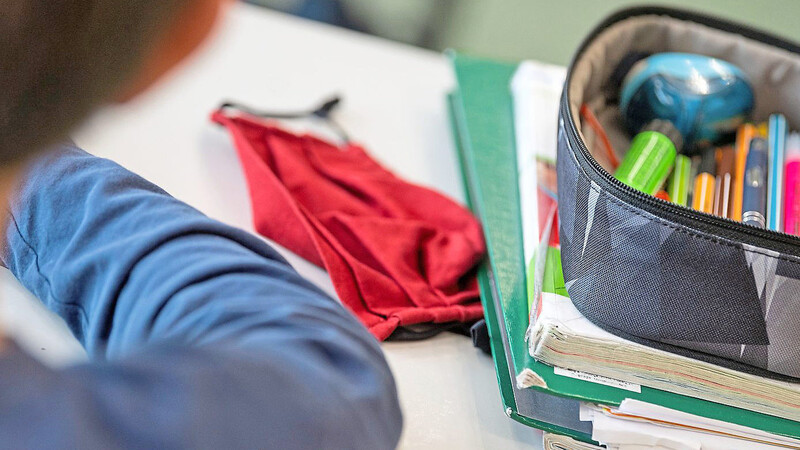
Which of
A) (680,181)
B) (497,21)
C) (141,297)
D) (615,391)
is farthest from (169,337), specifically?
(497,21)

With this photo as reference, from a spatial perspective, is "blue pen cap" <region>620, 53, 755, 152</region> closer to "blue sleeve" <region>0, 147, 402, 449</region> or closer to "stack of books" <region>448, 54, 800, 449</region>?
"stack of books" <region>448, 54, 800, 449</region>

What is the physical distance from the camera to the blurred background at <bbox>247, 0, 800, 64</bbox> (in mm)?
1126

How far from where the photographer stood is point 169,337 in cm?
30

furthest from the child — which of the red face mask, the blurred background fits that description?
the blurred background

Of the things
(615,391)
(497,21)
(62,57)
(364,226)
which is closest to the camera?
(62,57)

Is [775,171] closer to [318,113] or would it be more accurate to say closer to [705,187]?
[705,187]

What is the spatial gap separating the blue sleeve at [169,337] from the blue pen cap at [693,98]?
33 centimetres

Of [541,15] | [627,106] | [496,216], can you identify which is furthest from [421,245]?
[541,15]

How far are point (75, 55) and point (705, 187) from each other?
1.40 feet

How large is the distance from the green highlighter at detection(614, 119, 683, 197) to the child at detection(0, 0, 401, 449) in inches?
10.1

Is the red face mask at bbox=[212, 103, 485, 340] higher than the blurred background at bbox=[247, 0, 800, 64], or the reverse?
the red face mask at bbox=[212, 103, 485, 340]

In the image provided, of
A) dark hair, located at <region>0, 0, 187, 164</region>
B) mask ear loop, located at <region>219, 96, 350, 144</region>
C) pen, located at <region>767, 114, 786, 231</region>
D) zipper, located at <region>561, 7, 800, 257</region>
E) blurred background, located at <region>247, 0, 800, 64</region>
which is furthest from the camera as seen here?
blurred background, located at <region>247, 0, 800, 64</region>

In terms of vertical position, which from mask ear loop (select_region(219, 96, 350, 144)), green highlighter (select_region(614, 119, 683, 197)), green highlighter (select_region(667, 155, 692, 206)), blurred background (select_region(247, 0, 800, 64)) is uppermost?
green highlighter (select_region(614, 119, 683, 197))

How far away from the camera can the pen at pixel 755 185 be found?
0.49 m
